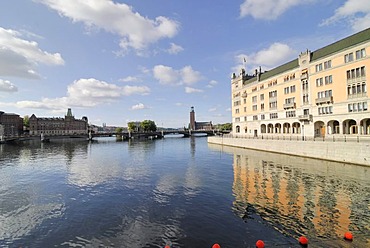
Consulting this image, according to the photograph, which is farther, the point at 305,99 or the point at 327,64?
the point at 305,99

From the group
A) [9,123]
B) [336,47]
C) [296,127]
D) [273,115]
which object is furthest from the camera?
[9,123]

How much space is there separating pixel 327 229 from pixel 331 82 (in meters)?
52.7

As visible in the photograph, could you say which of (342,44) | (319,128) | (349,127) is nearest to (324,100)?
(349,127)

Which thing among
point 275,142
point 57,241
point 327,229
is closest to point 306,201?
point 327,229

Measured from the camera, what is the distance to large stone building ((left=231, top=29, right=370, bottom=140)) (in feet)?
163

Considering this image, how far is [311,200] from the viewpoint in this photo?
21547 millimetres

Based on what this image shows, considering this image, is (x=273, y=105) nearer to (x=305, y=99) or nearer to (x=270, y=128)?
(x=270, y=128)

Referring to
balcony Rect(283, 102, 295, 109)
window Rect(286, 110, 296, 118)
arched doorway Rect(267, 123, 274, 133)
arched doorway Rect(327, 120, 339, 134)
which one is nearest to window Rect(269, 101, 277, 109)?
balcony Rect(283, 102, 295, 109)

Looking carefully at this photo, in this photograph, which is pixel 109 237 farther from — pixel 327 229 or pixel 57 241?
pixel 327 229

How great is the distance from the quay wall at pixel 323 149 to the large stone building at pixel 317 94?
10.6 meters

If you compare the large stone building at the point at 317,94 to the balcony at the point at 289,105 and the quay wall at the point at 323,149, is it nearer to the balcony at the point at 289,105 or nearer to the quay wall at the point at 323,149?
the balcony at the point at 289,105

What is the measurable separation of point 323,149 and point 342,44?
92.7 feet

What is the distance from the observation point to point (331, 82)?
56062 millimetres

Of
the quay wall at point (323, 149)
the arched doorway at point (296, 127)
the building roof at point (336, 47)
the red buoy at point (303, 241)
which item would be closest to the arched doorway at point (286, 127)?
the arched doorway at point (296, 127)
